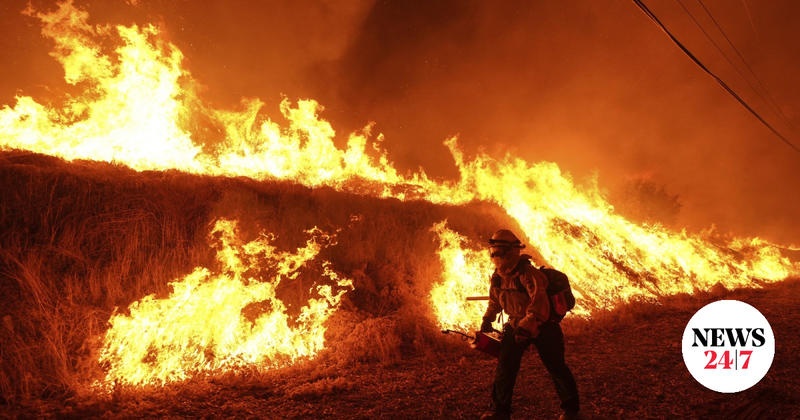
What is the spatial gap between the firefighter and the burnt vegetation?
0.76 m

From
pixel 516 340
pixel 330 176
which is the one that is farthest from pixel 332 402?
pixel 330 176

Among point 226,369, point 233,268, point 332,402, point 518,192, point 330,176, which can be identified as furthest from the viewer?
point 518,192

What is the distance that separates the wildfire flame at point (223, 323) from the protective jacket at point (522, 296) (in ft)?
14.4

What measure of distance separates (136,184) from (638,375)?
36.9ft

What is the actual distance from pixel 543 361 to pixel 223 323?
594 cm

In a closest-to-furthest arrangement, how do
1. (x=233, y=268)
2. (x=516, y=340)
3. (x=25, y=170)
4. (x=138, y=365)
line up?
(x=516, y=340)
(x=138, y=365)
(x=25, y=170)
(x=233, y=268)

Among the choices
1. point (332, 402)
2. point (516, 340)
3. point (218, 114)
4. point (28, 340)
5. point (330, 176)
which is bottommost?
point (332, 402)

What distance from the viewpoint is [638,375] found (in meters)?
5.87

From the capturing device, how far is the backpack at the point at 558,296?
3973 millimetres

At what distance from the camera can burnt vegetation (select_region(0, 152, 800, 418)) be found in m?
4.89

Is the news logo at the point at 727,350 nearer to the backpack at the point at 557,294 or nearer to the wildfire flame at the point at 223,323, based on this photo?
the backpack at the point at 557,294

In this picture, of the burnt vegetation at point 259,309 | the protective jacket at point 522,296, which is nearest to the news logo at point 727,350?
the burnt vegetation at point 259,309

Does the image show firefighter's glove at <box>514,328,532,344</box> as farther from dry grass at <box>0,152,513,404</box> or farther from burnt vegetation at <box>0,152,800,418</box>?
dry grass at <box>0,152,513,404</box>

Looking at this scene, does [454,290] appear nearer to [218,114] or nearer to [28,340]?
[28,340]
